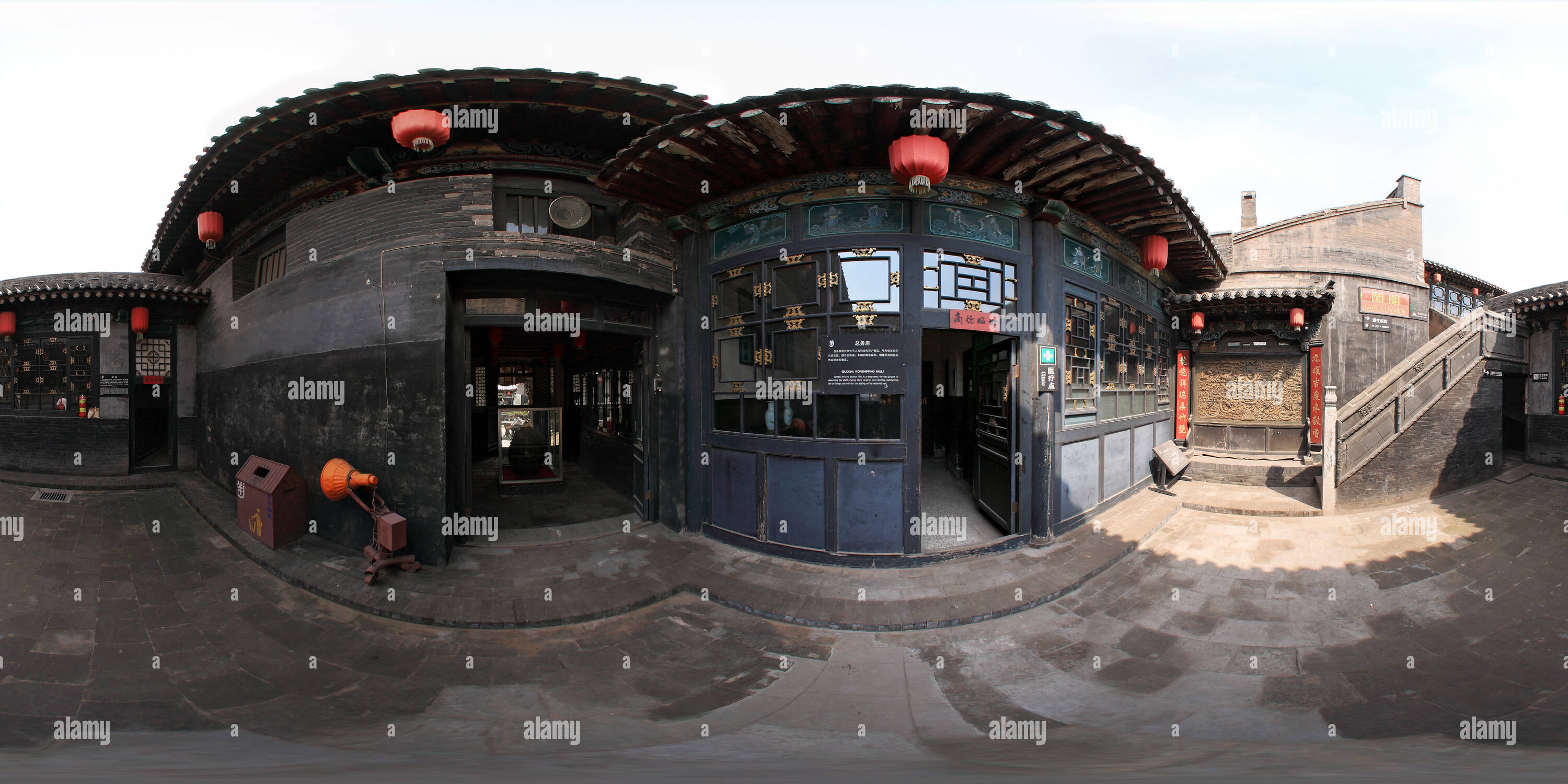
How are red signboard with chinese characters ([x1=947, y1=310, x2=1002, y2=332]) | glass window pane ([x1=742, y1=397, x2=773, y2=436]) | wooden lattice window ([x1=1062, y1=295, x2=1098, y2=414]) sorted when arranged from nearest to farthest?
red signboard with chinese characters ([x1=947, y1=310, x2=1002, y2=332]), glass window pane ([x1=742, y1=397, x2=773, y2=436]), wooden lattice window ([x1=1062, y1=295, x2=1098, y2=414])

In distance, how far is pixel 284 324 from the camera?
7242 mm

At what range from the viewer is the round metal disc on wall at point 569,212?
21.3 feet

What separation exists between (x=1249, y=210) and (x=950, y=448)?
35.2ft

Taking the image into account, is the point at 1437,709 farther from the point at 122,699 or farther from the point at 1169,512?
the point at 122,699

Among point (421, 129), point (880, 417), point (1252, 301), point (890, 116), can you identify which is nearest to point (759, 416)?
point (880, 417)

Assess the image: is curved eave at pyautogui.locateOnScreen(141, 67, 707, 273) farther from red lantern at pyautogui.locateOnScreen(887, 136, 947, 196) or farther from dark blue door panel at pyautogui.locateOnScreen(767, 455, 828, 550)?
dark blue door panel at pyautogui.locateOnScreen(767, 455, 828, 550)

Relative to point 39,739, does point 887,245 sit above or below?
above

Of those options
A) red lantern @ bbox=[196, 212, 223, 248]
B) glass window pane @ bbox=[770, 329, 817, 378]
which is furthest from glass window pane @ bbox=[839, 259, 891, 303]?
red lantern @ bbox=[196, 212, 223, 248]

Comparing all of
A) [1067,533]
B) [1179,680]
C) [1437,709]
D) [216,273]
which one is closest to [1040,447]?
[1067,533]

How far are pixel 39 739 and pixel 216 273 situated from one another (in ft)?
33.3

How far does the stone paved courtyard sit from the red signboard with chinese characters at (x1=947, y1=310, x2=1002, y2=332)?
267 centimetres

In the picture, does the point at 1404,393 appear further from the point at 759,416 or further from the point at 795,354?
the point at 759,416

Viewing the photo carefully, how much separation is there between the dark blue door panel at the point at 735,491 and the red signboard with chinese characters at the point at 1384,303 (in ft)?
49.1

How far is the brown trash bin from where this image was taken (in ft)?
20.6
